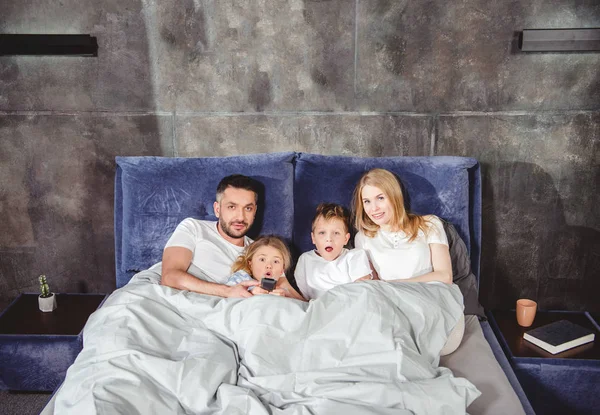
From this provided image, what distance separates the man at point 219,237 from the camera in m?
2.27

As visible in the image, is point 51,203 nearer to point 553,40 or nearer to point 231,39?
point 231,39

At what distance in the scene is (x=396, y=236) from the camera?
2.30m

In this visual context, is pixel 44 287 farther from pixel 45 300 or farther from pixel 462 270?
pixel 462 270

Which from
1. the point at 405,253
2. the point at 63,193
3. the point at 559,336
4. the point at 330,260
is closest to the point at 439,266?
the point at 405,253

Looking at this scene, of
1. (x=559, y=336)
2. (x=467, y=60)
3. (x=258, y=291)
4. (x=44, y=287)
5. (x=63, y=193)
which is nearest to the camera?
(x=258, y=291)

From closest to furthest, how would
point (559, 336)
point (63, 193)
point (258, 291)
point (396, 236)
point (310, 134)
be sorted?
1. point (258, 291)
2. point (559, 336)
3. point (396, 236)
4. point (310, 134)
5. point (63, 193)

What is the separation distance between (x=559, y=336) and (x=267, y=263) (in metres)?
1.25

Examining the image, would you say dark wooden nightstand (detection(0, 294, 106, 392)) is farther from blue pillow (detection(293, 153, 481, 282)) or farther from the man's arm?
blue pillow (detection(293, 153, 481, 282))

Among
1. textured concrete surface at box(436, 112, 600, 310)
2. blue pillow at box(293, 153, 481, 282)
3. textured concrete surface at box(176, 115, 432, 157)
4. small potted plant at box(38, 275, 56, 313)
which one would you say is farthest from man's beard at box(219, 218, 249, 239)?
textured concrete surface at box(436, 112, 600, 310)

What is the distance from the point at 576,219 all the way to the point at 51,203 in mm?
2783

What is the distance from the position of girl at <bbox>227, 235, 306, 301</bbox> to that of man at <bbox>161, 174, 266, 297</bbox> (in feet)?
0.24

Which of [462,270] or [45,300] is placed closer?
[462,270]

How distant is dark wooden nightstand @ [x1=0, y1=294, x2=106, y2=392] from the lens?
228 centimetres

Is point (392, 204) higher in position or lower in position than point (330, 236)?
higher
